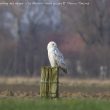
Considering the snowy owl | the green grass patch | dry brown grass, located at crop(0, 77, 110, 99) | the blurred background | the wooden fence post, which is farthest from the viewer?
the blurred background

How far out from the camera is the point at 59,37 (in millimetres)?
73000

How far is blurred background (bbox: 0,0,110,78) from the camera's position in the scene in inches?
2512

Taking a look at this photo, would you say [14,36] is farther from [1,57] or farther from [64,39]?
[1,57]

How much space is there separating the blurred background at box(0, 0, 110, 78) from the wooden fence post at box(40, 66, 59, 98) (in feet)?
121

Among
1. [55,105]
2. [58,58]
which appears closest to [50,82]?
[58,58]

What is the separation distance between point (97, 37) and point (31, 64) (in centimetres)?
695

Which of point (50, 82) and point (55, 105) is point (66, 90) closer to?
point (50, 82)

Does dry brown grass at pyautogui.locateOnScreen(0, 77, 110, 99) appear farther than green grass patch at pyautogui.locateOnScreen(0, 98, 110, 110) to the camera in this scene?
Yes

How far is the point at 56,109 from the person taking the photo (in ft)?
51.0

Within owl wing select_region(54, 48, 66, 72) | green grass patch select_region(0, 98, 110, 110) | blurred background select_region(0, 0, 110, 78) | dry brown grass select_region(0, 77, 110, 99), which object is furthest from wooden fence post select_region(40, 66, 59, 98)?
blurred background select_region(0, 0, 110, 78)

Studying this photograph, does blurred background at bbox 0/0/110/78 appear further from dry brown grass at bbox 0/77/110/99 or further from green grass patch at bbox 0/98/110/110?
green grass patch at bbox 0/98/110/110

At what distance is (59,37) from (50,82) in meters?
52.6

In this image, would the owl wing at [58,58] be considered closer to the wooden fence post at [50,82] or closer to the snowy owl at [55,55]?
the snowy owl at [55,55]

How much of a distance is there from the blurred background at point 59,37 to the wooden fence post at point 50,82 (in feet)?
121
